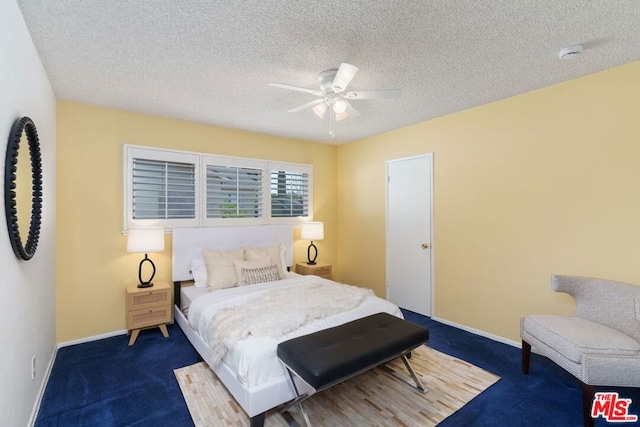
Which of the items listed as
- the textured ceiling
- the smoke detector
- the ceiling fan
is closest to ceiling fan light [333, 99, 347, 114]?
the ceiling fan

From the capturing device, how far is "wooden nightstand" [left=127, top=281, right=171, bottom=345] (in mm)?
3165

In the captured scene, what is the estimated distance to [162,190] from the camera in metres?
3.66

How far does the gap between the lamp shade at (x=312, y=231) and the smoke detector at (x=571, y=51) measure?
332 cm

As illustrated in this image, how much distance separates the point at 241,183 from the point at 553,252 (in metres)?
3.74

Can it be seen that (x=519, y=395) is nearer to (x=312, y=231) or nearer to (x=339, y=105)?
(x=339, y=105)

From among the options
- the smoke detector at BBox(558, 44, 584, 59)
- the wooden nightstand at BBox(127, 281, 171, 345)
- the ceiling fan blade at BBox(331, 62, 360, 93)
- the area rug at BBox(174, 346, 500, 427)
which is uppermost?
the smoke detector at BBox(558, 44, 584, 59)

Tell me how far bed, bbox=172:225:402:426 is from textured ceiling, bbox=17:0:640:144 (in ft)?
5.73

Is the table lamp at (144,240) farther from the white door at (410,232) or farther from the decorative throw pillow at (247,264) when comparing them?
the white door at (410,232)

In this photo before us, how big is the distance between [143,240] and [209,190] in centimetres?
109

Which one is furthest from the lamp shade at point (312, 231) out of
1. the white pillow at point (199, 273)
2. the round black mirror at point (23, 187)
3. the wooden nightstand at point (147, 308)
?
the round black mirror at point (23, 187)

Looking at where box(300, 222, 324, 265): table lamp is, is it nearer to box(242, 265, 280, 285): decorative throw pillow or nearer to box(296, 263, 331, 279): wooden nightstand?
box(296, 263, 331, 279): wooden nightstand

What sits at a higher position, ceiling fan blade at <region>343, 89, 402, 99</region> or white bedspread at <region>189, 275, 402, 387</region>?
ceiling fan blade at <region>343, 89, 402, 99</region>

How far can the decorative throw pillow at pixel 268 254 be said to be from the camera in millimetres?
3817

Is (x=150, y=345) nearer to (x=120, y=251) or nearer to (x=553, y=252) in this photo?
(x=120, y=251)
